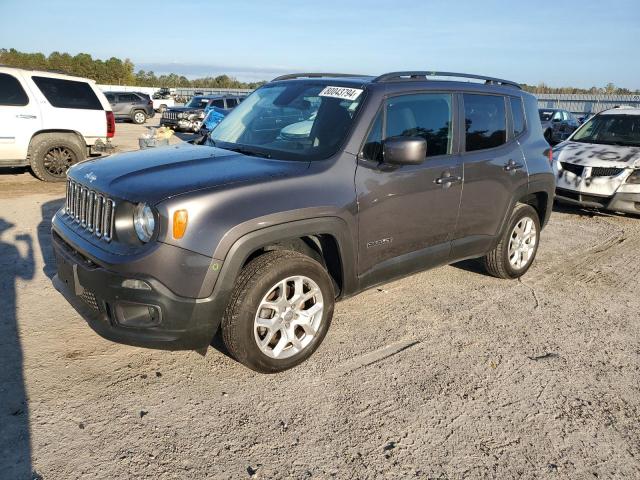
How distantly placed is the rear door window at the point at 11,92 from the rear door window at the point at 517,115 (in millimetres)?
8234

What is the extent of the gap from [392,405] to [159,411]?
1.36 m

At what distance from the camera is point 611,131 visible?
8664 millimetres

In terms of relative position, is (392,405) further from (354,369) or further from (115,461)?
(115,461)

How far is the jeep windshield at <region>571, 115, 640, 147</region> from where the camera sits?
832 cm

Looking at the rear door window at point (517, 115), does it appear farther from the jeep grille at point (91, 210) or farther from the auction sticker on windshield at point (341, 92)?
the jeep grille at point (91, 210)

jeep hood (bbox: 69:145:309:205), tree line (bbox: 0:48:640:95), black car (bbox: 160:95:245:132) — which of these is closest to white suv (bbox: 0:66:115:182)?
jeep hood (bbox: 69:145:309:205)

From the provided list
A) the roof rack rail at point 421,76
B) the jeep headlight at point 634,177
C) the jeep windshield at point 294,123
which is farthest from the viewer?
the jeep headlight at point 634,177

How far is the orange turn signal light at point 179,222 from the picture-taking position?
8.75ft

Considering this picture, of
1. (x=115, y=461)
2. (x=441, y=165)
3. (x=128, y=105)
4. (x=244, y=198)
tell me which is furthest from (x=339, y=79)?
(x=128, y=105)

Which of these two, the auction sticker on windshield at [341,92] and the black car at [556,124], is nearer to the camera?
the auction sticker on windshield at [341,92]

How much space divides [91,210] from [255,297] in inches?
48.0

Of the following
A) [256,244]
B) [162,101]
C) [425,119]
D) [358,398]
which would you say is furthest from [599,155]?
[162,101]

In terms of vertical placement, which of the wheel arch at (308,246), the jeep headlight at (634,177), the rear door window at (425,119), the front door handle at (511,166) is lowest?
the jeep headlight at (634,177)

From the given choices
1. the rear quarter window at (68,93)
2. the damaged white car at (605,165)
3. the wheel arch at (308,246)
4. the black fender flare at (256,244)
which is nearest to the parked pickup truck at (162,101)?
the rear quarter window at (68,93)
